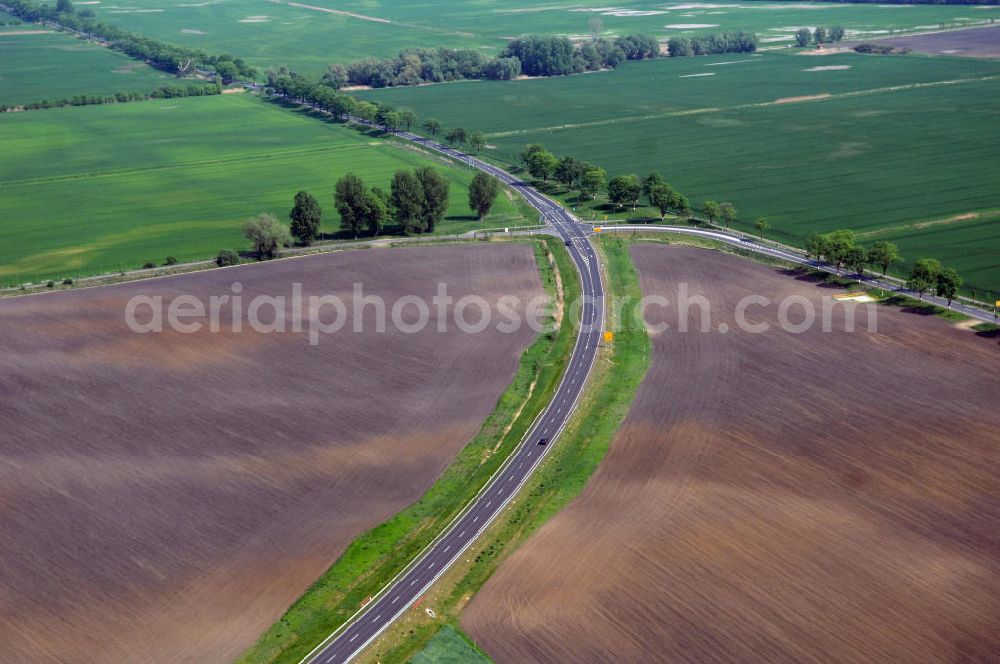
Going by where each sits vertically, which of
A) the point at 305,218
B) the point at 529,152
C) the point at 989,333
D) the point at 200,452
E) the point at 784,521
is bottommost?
the point at 784,521

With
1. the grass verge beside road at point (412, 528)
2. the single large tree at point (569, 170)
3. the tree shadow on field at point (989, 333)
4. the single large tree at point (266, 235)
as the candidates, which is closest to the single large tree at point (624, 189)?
the single large tree at point (569, 170)

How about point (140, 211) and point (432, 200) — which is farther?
point (140, 211)

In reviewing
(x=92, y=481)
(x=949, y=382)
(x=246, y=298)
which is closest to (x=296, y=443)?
(x=92, y=481)

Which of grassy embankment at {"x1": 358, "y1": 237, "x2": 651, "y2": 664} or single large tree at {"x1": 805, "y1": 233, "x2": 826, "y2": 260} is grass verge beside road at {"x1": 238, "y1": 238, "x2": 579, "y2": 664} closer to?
grassy embankment at {"x1": 358, "y1": 237, "x2": 651, "y2": 664}

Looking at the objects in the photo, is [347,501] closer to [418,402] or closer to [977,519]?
[418,402]

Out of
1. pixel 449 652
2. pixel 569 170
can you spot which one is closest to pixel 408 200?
pixel 569 170

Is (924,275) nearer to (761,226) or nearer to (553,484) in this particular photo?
(761,226)
